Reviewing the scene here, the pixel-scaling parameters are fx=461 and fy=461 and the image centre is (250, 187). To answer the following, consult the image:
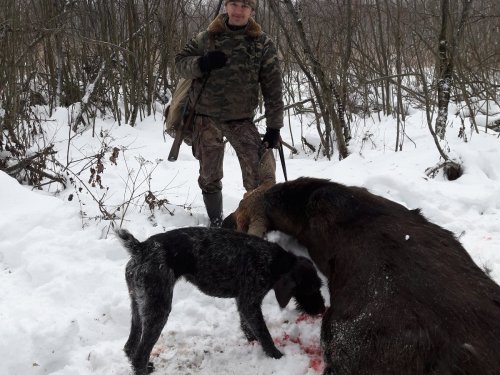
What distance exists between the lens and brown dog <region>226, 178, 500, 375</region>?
196 centimetres

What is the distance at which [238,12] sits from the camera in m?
4.18

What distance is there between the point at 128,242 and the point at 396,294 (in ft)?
5.30

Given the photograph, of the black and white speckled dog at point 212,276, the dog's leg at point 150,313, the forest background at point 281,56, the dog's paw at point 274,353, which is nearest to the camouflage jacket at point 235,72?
the black and white speckled dog at point 212,276

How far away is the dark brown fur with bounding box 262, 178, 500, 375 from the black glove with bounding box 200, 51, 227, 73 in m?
1.81

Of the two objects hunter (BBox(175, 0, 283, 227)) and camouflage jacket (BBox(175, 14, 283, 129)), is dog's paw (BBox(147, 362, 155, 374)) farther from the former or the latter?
camouflage jacket (BBox(175, 14, 283, 129))

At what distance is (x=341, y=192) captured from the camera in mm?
2939

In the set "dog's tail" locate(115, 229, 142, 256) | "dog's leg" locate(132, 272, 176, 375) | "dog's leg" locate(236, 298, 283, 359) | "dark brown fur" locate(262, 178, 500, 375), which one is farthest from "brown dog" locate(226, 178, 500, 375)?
"dog's tail" locate(115, 229, 142, 256)

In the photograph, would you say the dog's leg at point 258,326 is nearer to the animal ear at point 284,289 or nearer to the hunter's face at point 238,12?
the animal ear at point 284,289

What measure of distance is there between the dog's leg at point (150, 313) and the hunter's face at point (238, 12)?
8.38 ft

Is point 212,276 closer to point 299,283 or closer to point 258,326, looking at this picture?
point 258,326

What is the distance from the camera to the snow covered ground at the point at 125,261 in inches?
120

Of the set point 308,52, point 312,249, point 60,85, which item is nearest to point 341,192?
point 312,249

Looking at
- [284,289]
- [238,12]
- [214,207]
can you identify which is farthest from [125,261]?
[238,12]

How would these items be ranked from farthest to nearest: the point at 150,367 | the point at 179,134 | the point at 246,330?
the point at 179,134, the point at 246,330, the point at 150,367
